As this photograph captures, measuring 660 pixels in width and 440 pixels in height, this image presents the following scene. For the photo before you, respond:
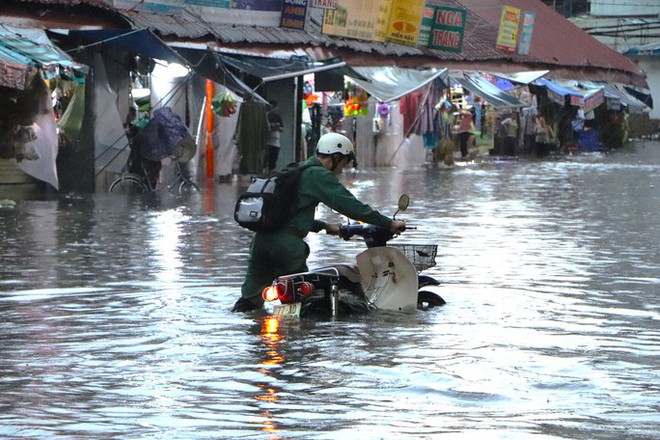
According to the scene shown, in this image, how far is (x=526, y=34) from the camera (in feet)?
152

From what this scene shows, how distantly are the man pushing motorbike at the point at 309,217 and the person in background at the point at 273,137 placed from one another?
1846 cm

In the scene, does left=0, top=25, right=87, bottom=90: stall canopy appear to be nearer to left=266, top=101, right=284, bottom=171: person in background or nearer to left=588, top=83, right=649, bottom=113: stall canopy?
left=266, top=101, right=284, bottom=171: person in background

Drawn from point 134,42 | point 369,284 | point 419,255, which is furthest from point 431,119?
point 369,284

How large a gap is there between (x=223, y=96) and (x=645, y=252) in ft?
39.4

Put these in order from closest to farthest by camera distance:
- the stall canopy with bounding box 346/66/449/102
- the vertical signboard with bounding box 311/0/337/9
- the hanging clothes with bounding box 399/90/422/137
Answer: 1. the stall canopy with bounding box 346/66/449/102
2. the vertical signboard with bounding box 311/0/337/9
3. the hanging clothes with bounding box 399/90/422/137

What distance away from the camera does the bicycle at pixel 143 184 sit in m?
23.7

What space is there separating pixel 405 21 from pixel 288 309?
2727 cm

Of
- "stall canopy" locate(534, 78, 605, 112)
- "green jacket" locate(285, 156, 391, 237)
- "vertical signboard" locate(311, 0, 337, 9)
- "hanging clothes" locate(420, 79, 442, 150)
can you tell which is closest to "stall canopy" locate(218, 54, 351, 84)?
"vertical signboard" locate(311, 0, 337, 9)

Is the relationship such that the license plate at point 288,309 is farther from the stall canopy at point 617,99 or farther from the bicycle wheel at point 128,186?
the stall canopy at point 617,99

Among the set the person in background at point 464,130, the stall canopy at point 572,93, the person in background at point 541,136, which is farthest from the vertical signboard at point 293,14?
the person in background at point 541,136

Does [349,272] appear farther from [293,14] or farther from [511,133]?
[511,133]

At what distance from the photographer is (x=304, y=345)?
864cm

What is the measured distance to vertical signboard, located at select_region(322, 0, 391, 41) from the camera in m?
32.4

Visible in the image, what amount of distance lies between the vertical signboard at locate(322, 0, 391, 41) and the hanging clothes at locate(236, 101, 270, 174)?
5247 millimetres
